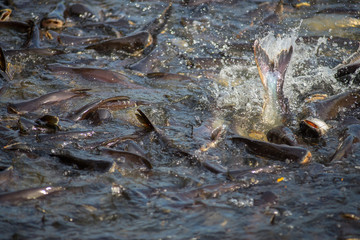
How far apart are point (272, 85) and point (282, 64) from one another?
21cm

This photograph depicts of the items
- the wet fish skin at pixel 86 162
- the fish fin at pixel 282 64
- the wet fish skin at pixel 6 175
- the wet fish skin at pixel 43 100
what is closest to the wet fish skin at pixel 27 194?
the wet fish skin at pixel 6 175

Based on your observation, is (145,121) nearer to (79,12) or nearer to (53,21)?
(53,21)

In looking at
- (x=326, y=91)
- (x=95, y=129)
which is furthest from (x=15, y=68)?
(x=326, y=91)

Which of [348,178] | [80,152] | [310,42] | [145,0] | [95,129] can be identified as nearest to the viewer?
[348,178]

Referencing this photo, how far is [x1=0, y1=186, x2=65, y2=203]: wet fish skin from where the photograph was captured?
2652 mm

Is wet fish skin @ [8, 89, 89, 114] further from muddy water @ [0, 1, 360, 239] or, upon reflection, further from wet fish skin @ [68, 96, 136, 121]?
wet fish skin @ [68, 96, 136, 121]

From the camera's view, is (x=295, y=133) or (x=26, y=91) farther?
(x=26, y=91)

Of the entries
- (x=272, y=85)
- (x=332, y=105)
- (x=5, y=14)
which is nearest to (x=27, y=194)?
(x=272, y=85)

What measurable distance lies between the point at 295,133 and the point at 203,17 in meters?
3.04

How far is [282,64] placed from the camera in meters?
3.90

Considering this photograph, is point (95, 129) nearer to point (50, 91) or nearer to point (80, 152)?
point (80, 152)

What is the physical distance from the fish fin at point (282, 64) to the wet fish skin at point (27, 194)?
6.88 ft

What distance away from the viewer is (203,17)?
618 centimetres

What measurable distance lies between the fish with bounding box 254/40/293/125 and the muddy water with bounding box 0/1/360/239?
0.10 meters
